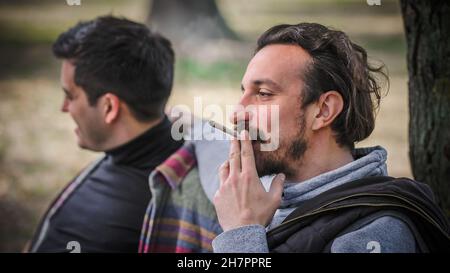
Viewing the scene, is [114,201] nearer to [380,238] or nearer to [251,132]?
[251,132]

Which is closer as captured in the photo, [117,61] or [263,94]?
[263,94]

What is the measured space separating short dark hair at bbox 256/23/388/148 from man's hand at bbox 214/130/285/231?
0.25 meters

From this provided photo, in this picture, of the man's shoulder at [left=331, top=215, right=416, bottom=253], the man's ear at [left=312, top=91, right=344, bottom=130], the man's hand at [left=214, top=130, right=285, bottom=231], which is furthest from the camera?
the man's ear at [left=312, top=91, right=344, bottom=130]

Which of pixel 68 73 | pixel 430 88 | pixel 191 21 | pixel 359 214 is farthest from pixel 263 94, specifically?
pixel 191 21

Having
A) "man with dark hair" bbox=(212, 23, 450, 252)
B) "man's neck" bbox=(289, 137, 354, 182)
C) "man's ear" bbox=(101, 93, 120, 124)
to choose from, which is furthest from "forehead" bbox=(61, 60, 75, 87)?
"man's neck" bbox=(289, 137, 354, 182)

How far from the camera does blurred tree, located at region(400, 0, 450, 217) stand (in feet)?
7.00

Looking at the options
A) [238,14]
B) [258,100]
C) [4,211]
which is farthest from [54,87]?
[258,100]

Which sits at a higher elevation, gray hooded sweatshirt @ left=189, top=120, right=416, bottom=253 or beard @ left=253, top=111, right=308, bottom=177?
beard @ left=253, top=111, right=308, bottom=177

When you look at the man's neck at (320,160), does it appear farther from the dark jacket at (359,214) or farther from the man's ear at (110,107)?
the man's ear at (110,107)

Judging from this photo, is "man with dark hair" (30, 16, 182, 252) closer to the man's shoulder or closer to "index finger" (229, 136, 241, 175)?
"index finger" (229, 136, 241, 175)

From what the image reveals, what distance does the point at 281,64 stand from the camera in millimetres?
1728

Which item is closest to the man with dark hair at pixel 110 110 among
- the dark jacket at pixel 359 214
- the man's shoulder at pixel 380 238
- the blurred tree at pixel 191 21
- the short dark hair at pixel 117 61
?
the short dark hair at pixel 117 61

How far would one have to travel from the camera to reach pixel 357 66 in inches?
68.3

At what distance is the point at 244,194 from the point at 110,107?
115 cm
